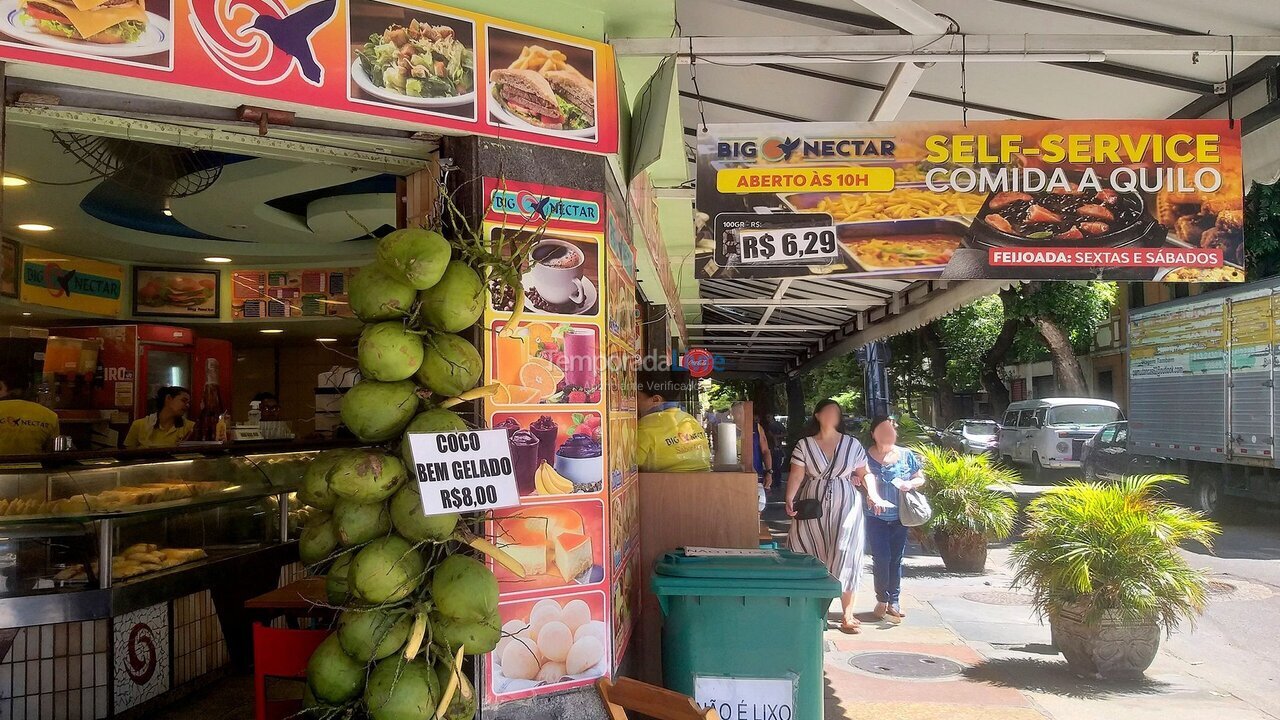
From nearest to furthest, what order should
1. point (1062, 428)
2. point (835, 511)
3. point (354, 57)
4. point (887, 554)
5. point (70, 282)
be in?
point (354, 57)
point (835, 511)
point (887, 554)
point (70, 282)
point (1062, 428)

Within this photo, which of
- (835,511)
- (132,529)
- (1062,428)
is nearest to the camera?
(132,529)

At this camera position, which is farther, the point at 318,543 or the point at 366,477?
the point at 318,543

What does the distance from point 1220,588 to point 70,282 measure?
12252 mm

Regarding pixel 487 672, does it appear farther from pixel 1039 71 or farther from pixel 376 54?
pixel 1039 71

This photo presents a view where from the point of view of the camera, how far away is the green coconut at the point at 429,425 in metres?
2.64

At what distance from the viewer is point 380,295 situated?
2641 millimetres

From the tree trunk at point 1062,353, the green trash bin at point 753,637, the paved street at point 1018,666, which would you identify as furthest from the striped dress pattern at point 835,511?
the tree trunk at point 1062,353

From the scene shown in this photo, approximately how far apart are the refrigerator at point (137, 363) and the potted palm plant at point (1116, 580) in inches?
368

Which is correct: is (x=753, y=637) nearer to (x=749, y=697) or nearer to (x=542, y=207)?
(x=749, y=697)

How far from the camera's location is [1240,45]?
4070 millimetres

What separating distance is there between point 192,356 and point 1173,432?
50.1 feet

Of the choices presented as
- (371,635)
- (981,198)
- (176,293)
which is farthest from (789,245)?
(176,293)

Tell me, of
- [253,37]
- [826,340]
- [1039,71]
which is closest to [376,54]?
[253,37]

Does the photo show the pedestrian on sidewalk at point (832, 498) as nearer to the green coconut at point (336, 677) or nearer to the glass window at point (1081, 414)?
the green coconut at point (336, 677)
